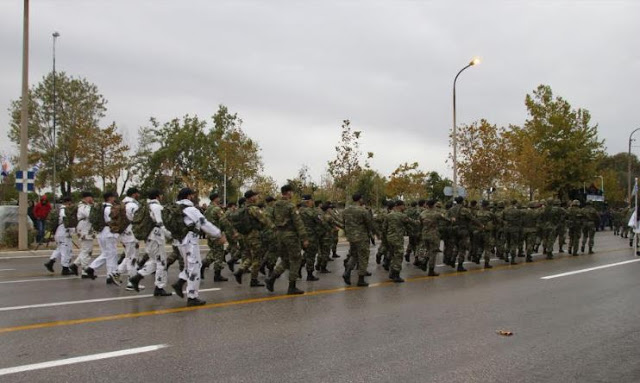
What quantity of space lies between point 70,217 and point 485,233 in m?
10.1

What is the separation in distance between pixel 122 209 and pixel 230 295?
3.04 meters

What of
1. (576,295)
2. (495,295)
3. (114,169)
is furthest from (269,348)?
(114,169)

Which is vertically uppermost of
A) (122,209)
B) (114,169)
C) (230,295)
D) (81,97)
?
(81,97)

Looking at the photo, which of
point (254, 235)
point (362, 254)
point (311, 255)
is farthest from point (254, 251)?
point (362, 254)

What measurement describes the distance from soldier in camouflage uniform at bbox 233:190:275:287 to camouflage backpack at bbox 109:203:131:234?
94.8 inches

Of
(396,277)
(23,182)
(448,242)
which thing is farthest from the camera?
(23,182)

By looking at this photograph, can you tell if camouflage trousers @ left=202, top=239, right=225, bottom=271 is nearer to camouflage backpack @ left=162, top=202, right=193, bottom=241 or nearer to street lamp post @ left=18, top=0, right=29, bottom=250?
camouflage backpack @ left=162, top=202, right=193, bottom=241

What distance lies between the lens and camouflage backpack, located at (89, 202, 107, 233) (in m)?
11.6

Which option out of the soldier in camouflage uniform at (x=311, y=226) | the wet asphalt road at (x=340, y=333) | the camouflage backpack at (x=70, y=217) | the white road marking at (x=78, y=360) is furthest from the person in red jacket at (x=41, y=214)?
the white road marking at (x=78, y=360)

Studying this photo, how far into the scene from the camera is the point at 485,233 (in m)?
14.5

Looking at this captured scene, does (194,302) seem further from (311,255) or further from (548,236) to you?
(548,236)

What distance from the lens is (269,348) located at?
600 centimetres

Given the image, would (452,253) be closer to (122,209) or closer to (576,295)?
(576,295)

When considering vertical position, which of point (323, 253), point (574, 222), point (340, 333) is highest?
point (574, 222)
